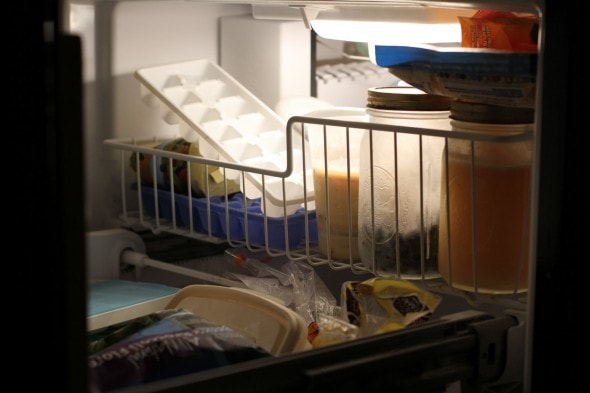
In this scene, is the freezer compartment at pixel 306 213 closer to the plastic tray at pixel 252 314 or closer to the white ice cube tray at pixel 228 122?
the white ice cube tray at pixel 228 122

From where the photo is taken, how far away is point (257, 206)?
143 centimetres

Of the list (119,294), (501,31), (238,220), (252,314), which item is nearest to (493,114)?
(501,31)

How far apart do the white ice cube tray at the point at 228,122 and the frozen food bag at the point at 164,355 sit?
0.37m

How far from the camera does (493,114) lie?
41.1 inches

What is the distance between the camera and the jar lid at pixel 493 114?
1038 mm

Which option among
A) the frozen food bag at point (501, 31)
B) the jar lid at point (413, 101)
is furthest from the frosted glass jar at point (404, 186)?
the frozen food bag at point (501, 31)

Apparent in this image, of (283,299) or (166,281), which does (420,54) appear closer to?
(283,299)

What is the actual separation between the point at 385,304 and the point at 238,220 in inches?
13.1

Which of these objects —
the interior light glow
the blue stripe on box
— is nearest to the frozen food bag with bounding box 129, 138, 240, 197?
the blue stripe on box

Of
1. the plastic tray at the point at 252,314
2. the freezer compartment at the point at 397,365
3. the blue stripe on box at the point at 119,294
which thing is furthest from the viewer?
the blue stripe on box at the point at 119,294

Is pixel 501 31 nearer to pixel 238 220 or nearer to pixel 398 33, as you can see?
pixel 398 33

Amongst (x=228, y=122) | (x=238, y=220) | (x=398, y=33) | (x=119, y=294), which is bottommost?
(x=119, y=294)

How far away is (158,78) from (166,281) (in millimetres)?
341

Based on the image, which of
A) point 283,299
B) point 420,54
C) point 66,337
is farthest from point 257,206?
point 66,337
